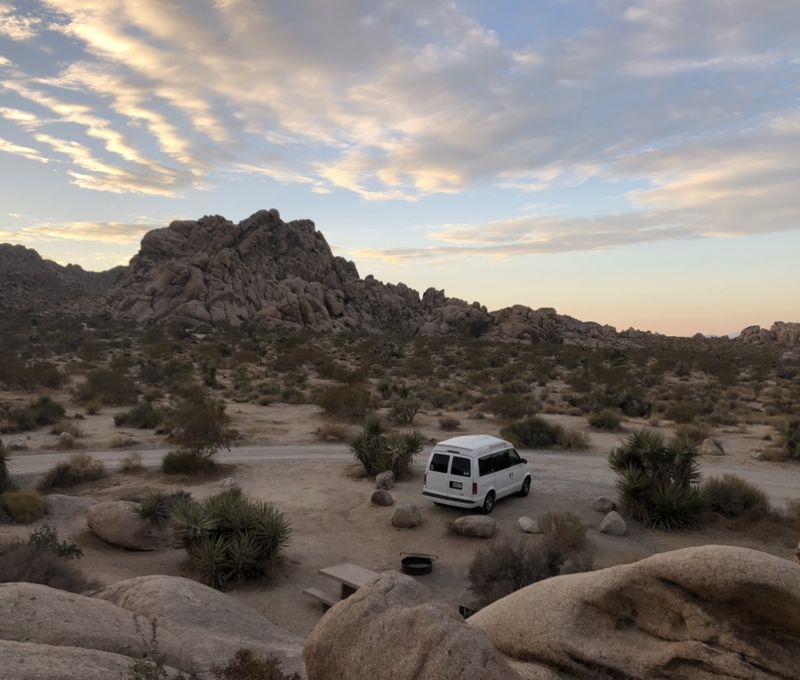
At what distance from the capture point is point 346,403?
3102 centimetres

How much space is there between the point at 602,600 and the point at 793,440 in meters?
20.5

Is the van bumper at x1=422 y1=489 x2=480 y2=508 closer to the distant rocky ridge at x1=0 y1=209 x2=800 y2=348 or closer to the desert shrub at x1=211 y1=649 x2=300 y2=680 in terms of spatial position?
the desert shrub at x1=211 y1=649 x2=300 y2=680

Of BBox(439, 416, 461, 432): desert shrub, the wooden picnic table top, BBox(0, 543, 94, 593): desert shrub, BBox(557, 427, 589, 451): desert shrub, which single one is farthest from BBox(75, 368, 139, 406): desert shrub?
BBox(0, 543, 94, 593): desert shrub

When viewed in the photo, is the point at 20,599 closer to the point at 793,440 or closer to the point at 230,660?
the point at 230,660

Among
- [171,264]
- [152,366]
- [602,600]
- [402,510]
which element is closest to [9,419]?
[152,366]

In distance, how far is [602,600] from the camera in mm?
7016

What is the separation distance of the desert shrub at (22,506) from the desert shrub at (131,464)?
15.5 ft

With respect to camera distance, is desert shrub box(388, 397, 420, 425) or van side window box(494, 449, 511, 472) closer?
van side window box(494, 449, 511, 472)

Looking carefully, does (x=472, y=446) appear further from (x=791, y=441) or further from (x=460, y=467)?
(x=791, y=441)

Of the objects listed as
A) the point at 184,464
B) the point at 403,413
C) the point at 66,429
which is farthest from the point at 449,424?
the point at 66,429

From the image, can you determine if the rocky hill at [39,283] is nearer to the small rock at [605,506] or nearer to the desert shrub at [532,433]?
the desert shrub at [532,433]

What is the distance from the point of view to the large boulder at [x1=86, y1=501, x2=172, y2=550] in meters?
13.9

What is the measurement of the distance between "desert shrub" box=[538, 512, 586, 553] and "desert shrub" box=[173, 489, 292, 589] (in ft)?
21.1

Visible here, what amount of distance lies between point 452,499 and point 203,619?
8.88 m
